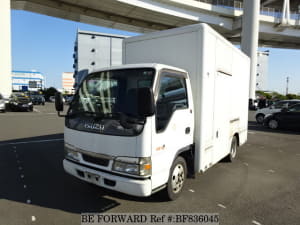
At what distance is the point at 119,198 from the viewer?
3.65m

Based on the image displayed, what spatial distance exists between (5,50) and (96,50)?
32.4m

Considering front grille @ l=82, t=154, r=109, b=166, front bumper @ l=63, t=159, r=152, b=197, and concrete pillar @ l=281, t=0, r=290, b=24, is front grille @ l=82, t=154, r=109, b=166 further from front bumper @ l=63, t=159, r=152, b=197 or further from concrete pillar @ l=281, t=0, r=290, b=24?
concrete pillar @ l=281, t=0, r=290, b=24

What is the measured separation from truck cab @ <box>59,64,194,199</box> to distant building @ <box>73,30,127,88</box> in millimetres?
51310

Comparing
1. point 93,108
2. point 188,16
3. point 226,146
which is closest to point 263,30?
point 188,16

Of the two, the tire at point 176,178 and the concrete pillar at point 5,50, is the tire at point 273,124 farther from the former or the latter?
the concrete pillar at point 5,50

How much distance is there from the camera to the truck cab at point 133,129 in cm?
284

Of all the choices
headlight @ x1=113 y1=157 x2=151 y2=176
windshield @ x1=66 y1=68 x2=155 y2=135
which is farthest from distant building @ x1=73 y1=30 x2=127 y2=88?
headlight @ x1=113 y1=157 x2=151 y2=176

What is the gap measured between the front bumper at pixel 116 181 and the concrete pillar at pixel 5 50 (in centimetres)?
2410

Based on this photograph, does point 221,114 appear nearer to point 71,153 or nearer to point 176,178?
point 176,178

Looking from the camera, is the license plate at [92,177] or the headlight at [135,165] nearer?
the headlight at [135,165]

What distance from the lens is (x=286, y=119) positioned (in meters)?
11.5

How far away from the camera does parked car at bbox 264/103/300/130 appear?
11.2 metres

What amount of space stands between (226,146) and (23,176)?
4.63 meters

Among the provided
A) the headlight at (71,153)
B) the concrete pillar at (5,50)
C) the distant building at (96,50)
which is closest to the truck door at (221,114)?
the headlight at (71,153)
